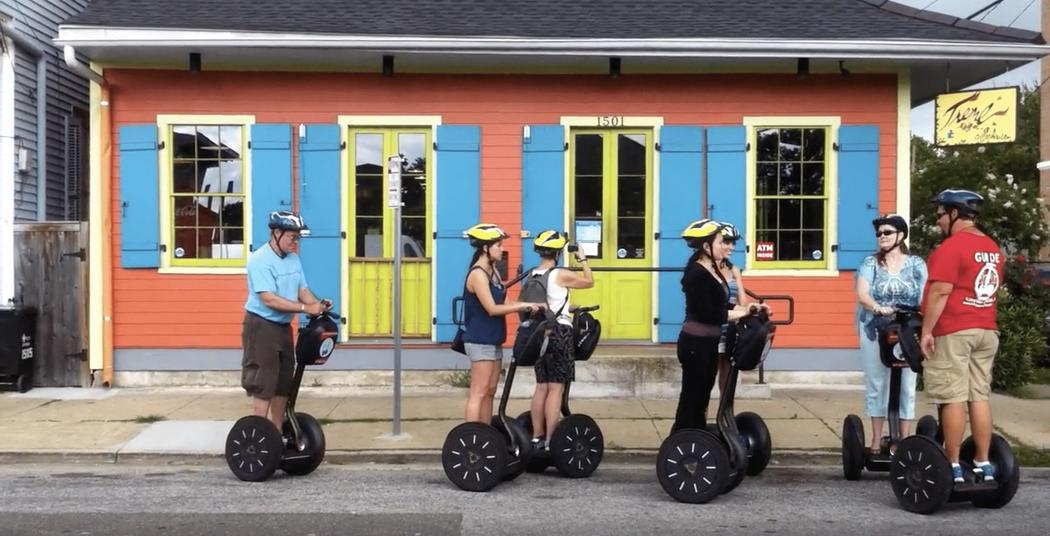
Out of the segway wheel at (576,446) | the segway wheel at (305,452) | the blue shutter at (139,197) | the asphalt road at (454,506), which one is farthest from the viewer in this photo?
the blue shutter at (139,197)

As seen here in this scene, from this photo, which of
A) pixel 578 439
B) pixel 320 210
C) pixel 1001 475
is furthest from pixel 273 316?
pixel 1001 475

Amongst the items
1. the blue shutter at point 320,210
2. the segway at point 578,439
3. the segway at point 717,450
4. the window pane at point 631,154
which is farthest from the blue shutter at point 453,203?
the segway at point 717,450

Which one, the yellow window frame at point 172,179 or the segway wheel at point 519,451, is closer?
the segway wheel at point 519,451

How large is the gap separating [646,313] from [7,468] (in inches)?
243

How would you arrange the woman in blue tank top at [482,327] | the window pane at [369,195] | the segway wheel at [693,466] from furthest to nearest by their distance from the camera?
A: the window pane at [369,195], the woman in blue tank top at [482,327], the segway wheel at [693,466]

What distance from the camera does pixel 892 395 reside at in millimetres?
6324

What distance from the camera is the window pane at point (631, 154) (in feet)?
34.7

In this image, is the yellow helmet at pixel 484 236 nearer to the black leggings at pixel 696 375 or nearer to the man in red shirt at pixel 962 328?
the black leggings at pixel 696 375

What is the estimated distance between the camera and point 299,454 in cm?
680

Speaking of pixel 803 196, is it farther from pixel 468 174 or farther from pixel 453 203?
pixel 453 203

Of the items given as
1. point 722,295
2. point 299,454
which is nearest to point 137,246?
point 299,454

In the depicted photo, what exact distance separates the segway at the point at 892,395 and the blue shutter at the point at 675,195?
3.87 m

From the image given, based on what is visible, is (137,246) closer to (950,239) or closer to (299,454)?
(299,454)

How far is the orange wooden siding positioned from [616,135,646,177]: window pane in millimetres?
280
